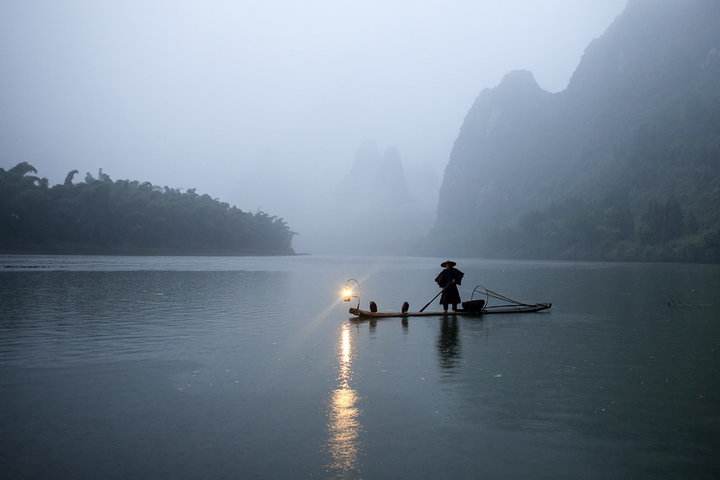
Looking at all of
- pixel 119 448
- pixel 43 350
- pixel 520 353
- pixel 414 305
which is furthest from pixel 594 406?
pixel 414 305

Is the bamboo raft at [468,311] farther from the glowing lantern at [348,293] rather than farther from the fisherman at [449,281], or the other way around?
the glowing lantern at [348,293]

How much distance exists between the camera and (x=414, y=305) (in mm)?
29734

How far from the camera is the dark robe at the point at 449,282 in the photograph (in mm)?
23891

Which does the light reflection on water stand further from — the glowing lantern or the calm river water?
the glowing lantern

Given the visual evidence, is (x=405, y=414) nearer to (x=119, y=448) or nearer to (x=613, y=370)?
(x=119, y=448)

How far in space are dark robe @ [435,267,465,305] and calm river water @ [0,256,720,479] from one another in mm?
2761

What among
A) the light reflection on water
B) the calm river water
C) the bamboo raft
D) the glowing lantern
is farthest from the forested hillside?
the light reflection on water

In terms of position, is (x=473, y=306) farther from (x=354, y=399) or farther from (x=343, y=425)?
(x=343, y=425)

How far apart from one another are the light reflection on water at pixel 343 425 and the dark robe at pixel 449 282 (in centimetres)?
1157

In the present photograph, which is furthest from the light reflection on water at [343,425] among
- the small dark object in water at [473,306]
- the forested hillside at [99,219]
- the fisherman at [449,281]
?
the forested hillside at [99,219]

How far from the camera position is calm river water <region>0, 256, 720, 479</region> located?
7.21 m

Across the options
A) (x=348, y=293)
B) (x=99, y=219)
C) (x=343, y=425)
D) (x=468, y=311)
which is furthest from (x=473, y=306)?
(x=99, y=219)

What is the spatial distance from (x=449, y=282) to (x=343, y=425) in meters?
16.2

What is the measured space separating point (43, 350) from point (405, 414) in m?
11.1
